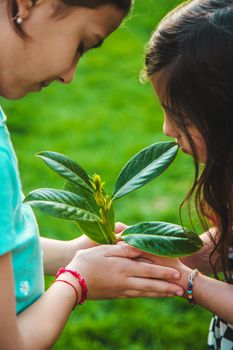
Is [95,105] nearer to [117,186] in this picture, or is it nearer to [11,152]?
[117,186]

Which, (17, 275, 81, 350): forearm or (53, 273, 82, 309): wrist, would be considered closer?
(17, 275, 81, 350): forearm

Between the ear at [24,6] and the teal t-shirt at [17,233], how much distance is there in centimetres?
29

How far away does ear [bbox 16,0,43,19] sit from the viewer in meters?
1.80

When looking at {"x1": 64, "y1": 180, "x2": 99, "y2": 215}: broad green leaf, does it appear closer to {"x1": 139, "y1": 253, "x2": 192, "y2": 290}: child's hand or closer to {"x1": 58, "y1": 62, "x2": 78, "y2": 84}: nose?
{"x1": 139, "y1": 253, "x2": 192, "y2": 290}: child's hand

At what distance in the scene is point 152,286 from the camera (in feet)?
7.09

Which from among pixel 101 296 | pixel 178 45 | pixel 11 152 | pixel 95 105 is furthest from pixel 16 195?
pixel 95 105

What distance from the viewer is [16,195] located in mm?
1872

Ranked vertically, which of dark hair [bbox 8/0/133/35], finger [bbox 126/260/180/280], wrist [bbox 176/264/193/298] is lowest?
wrist [bbox 176/264/193/298]

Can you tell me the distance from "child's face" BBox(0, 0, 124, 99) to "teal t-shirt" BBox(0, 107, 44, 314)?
13 cm

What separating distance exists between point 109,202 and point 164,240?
207 millimetres

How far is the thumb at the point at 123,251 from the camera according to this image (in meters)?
2.15

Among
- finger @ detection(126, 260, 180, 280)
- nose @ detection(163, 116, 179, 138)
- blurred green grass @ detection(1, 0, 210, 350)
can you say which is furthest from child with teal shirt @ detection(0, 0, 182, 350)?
blurred green grass @ detection(1, 0, 210, 350)

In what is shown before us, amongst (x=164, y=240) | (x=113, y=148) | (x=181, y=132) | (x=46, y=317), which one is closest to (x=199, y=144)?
(x=181, y=132)

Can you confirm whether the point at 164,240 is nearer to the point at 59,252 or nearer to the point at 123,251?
the point at 123,251
